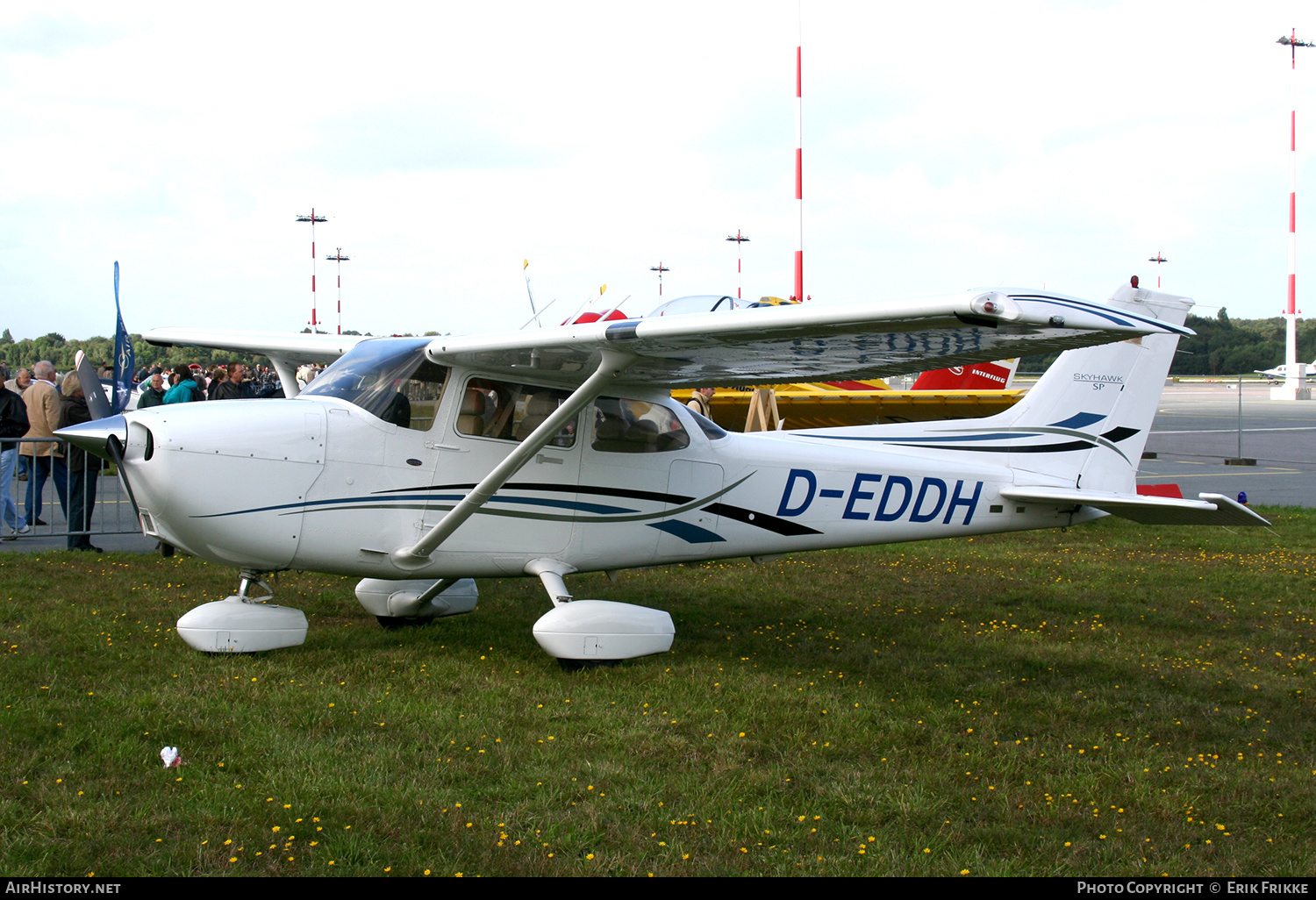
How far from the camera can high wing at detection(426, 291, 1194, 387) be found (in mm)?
4223

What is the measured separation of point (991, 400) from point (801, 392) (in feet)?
10.8

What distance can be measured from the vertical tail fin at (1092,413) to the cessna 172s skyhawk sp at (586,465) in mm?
45

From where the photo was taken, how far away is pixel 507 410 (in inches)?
247

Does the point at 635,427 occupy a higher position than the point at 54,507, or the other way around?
the point at 635,427

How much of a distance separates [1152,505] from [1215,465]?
14.8 meters

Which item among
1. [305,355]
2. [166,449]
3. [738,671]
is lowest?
[738,671]

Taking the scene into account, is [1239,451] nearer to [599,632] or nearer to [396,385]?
[599,632]

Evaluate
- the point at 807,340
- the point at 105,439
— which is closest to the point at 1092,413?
the point at 807,340

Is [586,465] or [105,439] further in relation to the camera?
[586,465]

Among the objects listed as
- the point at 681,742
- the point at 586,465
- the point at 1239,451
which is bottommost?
the point at 681,742

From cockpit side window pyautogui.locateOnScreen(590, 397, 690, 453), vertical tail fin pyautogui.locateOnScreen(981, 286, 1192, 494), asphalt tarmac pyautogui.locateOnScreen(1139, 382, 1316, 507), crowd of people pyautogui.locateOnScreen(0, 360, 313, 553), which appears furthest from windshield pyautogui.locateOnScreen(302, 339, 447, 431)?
asphalt tarmac pyautogui.locateOnScreen(1139, 382, 1316, 507)

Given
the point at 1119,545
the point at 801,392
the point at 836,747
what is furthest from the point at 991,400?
the point at 836,747
